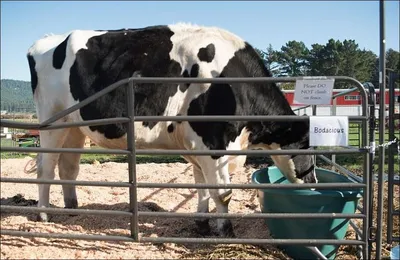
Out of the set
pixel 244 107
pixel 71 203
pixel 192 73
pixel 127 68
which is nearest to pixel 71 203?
pixel 71 203

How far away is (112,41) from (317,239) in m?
3.13

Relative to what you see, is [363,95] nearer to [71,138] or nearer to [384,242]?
[384,242]

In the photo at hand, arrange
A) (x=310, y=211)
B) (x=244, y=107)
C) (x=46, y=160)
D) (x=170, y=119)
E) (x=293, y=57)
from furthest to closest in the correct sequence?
(x=293, y=57), (x=46, y=160), (x=244, y=107), (x=310, y=211), (x=170, y=119)

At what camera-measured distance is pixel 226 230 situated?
398 centimetres

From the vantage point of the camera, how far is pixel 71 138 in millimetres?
5148

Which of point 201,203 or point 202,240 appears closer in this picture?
point 202,240

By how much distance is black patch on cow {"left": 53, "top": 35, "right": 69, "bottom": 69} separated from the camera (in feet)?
15.1

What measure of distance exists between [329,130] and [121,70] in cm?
242

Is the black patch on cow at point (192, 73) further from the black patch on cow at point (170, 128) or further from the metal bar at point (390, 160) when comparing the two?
the metal bar at point (390, 160)

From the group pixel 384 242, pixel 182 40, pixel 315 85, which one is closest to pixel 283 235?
pixel 384 242

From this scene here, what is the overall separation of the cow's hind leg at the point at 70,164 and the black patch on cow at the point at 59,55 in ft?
2.93

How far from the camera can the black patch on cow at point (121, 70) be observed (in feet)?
13.9

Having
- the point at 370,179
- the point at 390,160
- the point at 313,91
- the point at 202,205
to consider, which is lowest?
the point at 202,205

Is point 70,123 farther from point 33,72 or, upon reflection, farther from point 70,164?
point 70,164
